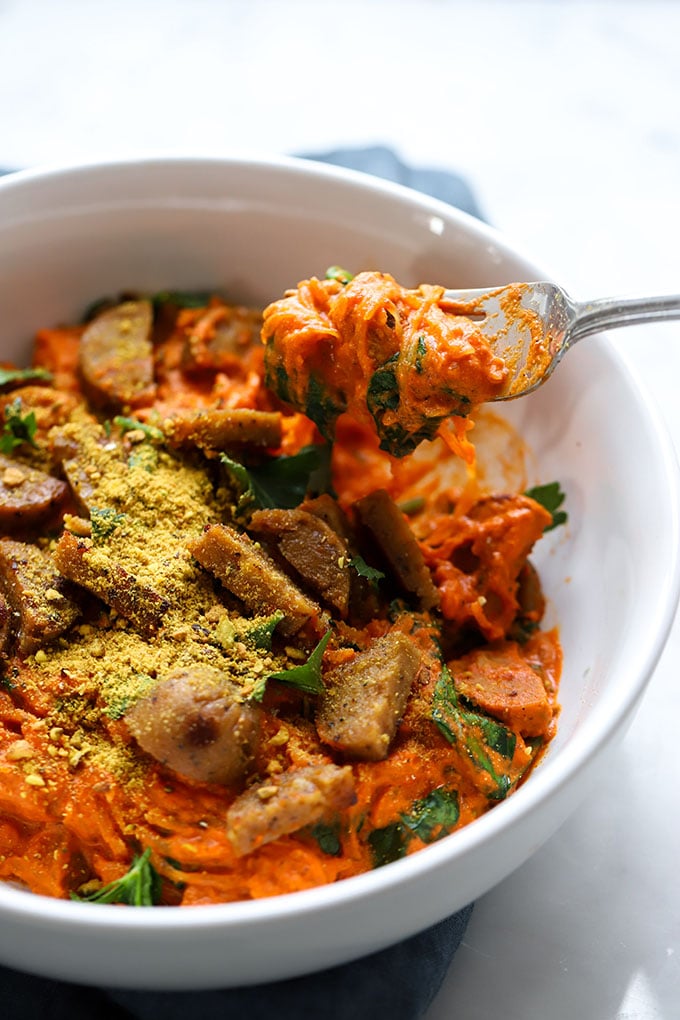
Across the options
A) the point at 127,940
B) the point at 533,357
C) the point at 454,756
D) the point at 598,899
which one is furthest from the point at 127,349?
→ the point at 598,899

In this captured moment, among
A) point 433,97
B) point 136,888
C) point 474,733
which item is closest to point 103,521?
point 136,888

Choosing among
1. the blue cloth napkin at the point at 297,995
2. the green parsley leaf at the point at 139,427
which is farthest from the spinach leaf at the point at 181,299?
the blue cloth napkin at the point at 297,995

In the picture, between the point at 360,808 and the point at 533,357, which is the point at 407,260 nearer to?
the point at 533,357

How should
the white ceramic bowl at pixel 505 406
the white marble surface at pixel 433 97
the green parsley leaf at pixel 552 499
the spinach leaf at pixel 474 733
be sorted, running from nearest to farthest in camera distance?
the white ceramic bowl at pixel 505 406, the spinach leaf at pixel 474 733, the green parsley leaf at pixel 552 499, the white marble surface at pixel 433 97

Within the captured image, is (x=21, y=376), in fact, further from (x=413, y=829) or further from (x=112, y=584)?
(x=413, y=829)

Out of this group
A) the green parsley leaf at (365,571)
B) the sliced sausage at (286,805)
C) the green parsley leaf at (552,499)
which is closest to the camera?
the sliced sausage at (286,805)

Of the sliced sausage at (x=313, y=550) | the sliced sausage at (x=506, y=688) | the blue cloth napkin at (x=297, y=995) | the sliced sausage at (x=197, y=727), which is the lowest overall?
the blue cloth napkin at (x=297, y=995)

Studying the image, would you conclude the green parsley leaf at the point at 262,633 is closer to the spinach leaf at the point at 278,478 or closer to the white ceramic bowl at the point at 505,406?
the spinach leaf at the point at 278,478
